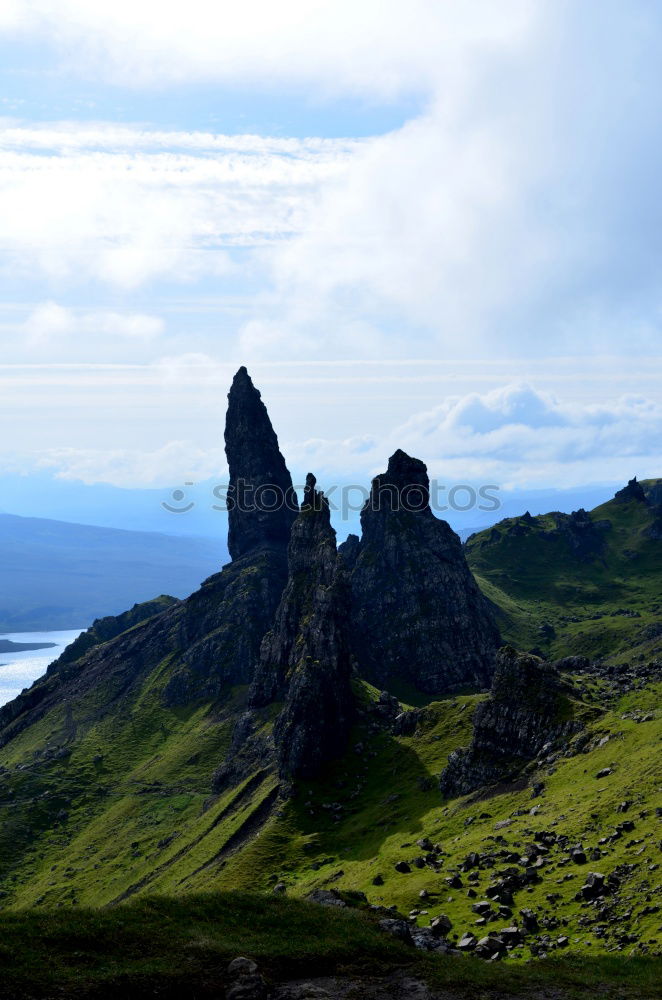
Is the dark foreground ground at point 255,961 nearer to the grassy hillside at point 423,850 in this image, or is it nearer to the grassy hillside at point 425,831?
the grassy hillside at point 423,850

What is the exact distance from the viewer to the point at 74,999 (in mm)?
57312

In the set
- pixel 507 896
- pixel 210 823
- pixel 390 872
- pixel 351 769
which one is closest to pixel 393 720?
pixel 351 769

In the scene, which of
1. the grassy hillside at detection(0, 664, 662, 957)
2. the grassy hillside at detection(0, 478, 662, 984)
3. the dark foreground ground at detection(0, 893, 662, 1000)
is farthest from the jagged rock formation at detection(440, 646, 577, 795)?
the dark foreground ground at detection(0, 893, 662, 1000)

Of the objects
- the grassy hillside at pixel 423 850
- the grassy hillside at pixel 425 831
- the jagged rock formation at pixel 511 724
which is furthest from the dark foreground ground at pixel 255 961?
the jagged rock formation at pixel 511 724

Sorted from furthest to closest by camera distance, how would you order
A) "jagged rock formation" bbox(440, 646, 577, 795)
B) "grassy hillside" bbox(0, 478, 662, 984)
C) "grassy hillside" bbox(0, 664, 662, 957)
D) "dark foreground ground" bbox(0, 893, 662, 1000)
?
"jagged rock formation" bbox(440, 646, 577, 795)
"grassy hillside" bbox(0, 664, 662, 957)
"grassy hillside" bbox(0, 478, 662, 984)
"dark foreground ground" bbox(0, 893, 662, 1000)

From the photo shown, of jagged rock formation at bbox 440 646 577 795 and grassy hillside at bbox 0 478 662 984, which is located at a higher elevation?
jagged rock formation at bbox 440 646 577 795

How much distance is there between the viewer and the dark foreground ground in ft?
196

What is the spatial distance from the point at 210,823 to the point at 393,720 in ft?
151

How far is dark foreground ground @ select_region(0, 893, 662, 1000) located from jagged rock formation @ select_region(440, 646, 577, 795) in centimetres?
6089

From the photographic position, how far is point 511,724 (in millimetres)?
133000

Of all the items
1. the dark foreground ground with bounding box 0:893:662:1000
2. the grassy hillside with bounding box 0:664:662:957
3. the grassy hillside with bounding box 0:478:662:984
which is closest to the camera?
the dark foreground ground with bounding box 0:893:662:1000

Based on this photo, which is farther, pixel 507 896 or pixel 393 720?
pixel 393 720

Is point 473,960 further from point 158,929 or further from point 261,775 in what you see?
point 261,775

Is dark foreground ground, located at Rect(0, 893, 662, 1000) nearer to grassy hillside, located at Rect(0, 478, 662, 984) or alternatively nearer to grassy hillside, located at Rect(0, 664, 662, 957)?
grassy hillside, located at Rect(0, 478, 662, 984)
